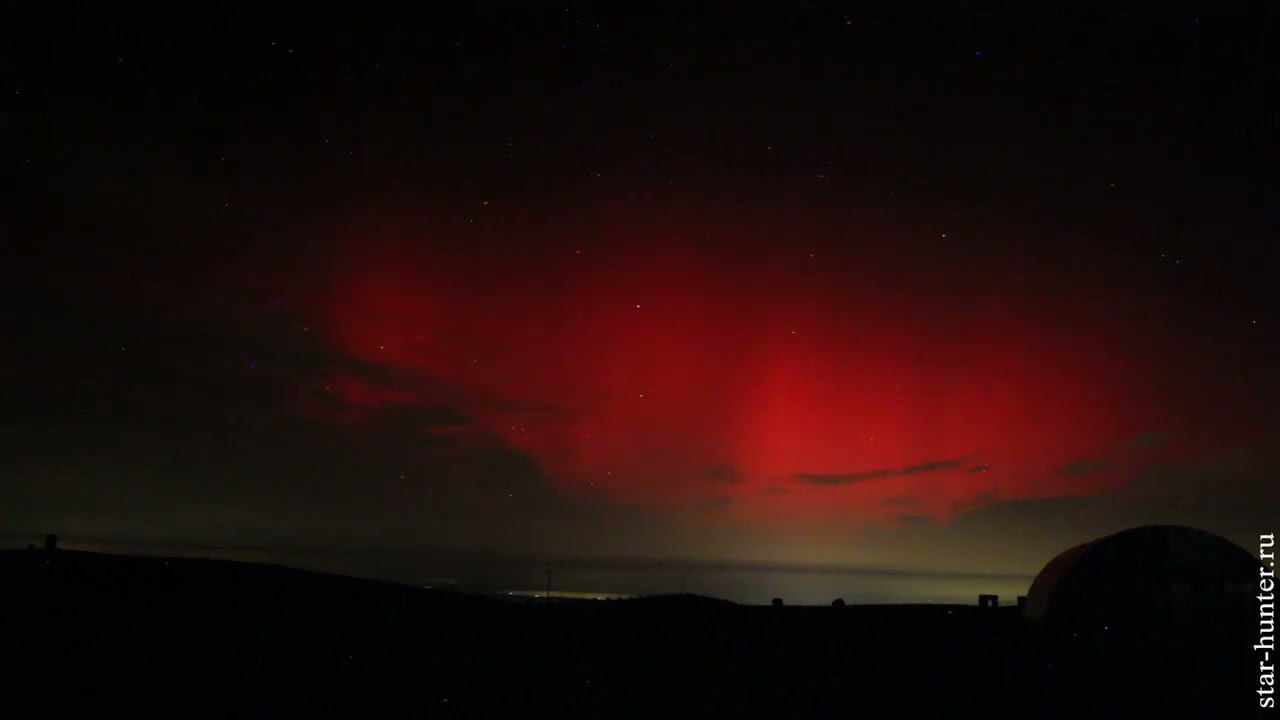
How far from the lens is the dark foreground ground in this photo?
1864cm

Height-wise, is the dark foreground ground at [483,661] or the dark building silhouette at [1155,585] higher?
the dark building silhouette at [1155,585]

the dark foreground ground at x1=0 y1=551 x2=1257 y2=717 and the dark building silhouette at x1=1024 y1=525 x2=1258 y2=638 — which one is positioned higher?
the dark building silhouette at x1=1024 y1=525 x2=1258 y2=638

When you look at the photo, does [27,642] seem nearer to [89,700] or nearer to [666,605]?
[89,700]

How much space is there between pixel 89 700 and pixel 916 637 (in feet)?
69.7

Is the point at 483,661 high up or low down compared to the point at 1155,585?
down

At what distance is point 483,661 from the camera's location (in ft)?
72.8

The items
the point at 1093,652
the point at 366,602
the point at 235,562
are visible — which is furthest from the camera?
the point at 235,562

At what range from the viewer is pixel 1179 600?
24828 millimetres

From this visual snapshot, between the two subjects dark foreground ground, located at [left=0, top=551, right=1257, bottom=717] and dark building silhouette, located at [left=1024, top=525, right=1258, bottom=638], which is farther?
dark building silhouette, located at [left=1024, top=525, right=1258, bottom=638]

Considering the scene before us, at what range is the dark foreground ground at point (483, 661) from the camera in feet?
61.2

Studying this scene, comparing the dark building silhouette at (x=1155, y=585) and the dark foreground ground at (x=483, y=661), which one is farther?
the dark building silhouette at (x=1155, y=585)

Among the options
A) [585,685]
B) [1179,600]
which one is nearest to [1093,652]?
[1179,600]

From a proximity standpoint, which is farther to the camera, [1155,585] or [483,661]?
[1155,585]

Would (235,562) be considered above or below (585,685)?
above
